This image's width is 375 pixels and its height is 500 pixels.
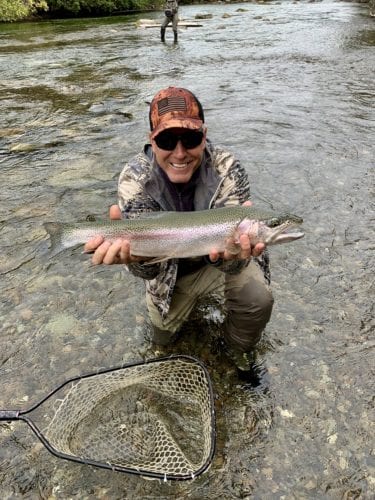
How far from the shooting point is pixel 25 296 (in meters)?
4.42

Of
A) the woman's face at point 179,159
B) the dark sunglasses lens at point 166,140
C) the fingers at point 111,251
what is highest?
the dark sunglasses lens at point 166,140

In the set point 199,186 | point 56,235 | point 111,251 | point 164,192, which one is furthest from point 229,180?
point 56,235

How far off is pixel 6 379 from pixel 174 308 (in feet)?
4.69

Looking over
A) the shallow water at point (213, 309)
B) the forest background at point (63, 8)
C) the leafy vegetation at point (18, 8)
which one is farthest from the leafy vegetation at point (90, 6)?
the shallow water at point (213, 309)

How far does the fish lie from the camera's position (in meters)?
2.81

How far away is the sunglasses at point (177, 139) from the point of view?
281cm

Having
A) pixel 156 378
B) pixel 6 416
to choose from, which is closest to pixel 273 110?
pixel 156 378

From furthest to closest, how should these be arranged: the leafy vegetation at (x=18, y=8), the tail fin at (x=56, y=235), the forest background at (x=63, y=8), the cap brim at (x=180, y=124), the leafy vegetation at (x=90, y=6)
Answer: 1. the leafy vegetation at (x=90, y=6)
2. the forest background at (x=63, y=8)
3. the leafy vegetation at (x=18, y=8)
4. the tail fin at (x=56, y=235)
5. the cap brim at (x=180, y=124)

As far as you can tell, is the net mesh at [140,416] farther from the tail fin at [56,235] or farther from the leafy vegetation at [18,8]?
the leafy vegetation at [18,8]

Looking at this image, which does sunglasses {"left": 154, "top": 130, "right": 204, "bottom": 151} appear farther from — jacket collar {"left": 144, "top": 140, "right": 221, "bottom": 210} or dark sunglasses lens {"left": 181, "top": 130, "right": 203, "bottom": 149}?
jacket collar {"left": 144, "top": 140, "right": 221, "bottom": 210}

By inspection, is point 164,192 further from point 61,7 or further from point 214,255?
point 61,7

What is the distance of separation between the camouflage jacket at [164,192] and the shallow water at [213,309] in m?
0.85

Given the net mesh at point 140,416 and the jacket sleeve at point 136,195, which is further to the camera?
the jacket sleeve at point 136,195

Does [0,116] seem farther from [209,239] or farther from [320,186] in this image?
[209,239]
